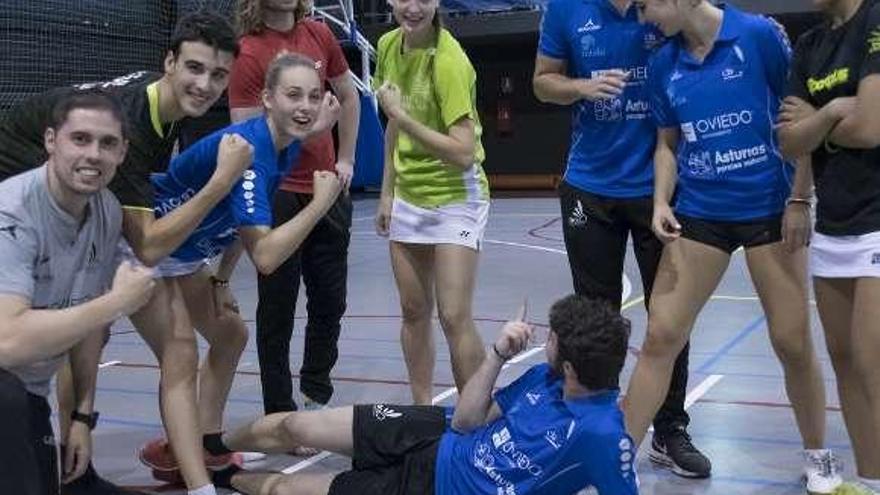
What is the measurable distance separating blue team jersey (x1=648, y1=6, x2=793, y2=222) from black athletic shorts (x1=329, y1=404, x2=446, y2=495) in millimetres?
1035

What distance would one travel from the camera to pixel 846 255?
9.04 feet

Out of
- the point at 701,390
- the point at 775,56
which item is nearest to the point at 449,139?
the point at 775,56

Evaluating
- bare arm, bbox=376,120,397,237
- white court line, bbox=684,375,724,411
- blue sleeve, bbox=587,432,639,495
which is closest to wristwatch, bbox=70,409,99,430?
bare arm, bbox=376,120,397,237

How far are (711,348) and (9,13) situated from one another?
24.1 feet

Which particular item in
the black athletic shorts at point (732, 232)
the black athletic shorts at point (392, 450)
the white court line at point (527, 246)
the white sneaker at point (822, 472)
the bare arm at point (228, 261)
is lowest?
the white court line at point (527, 246)

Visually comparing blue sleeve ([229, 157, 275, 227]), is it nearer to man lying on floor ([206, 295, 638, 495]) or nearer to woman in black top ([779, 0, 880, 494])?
man lying on floor ([206, 295, 638, 495])

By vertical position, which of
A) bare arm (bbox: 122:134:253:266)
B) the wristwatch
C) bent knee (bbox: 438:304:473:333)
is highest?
bare arm (bbox: 122:134:253:266)

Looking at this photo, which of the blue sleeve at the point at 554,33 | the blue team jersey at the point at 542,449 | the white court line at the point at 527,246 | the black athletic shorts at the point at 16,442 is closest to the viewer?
the black athletic shorts at the point at 16,442

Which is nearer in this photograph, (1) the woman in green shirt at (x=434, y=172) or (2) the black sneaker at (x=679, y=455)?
(2) the black sneaker at (x=679, y=455)

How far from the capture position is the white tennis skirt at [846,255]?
2.70 m

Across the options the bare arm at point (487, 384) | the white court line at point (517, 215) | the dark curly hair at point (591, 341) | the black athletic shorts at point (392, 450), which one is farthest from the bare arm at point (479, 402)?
the white court line at point (517, 215)

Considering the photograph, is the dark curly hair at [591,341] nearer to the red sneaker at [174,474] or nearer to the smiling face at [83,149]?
the smiling face at [83,149]

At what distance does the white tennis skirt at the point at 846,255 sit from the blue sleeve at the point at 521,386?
2.70ft

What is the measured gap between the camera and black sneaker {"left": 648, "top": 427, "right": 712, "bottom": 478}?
340cm
